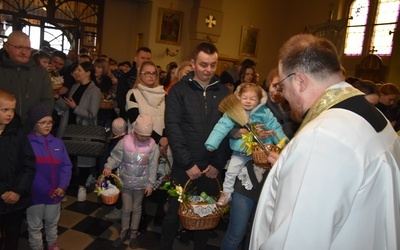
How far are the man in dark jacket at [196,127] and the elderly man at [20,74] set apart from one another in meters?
1.58

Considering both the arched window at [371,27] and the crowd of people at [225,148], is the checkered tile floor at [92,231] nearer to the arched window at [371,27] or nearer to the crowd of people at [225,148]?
the crowd of people at [225,148]

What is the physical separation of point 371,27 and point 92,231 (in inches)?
515

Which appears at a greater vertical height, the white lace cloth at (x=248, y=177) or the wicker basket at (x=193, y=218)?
the white lace cloth at (x=248, y=177)

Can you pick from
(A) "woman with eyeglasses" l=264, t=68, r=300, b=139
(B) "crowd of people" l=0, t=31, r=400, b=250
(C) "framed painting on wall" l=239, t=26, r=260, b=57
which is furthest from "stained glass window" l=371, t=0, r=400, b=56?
(A) "woman with eyeglasses" l=264, t=68, r=300, b=139

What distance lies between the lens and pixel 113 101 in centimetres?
516

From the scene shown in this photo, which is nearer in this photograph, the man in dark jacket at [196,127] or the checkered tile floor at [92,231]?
the man in dark jacket at [196,127]

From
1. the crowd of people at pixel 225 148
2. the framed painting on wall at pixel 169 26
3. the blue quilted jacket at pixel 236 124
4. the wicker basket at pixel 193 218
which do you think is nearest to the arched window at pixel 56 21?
the framed painting on wall at pixel 169 26

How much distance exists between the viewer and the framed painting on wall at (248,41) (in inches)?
555

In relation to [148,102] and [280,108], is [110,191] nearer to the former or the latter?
[148,102]

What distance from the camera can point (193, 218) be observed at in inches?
101

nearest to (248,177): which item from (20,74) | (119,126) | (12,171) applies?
(12,171)

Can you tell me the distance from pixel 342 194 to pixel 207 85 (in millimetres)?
1936

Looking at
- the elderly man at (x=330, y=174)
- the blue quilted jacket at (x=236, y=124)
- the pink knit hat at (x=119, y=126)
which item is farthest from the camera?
the pink knit hat at (x=119, y=126)

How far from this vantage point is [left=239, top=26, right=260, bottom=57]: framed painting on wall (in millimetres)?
14094
